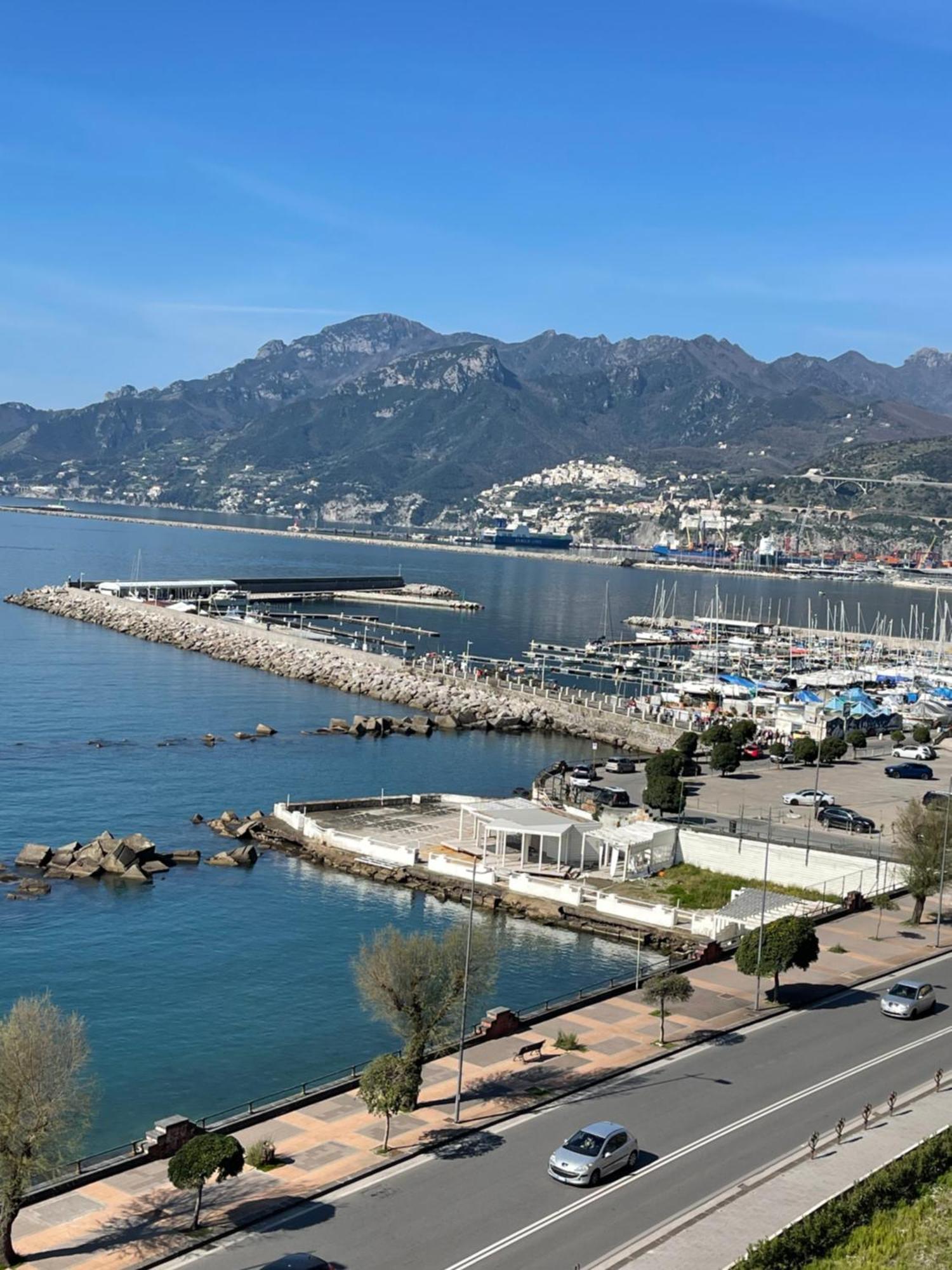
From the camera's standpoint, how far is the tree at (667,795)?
31188mm

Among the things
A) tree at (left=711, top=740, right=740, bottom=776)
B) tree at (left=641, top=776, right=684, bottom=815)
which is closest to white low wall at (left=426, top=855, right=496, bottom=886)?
tree at (left=641, top=776, right=684, bottom=815)

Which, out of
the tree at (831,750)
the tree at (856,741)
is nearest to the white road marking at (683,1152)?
the tree at (831,750)

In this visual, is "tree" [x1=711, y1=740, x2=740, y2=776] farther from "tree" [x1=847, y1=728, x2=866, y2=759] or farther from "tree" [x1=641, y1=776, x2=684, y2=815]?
"tree" [x1=847, y1=728, x2=866, y2=759]

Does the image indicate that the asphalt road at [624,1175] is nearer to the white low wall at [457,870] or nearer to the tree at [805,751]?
the white low wall at [457,870]

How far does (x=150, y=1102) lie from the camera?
18766 mm

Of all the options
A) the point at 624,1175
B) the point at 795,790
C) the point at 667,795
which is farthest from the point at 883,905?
the point at 624,1175

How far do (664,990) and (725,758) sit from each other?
1894 centimetres

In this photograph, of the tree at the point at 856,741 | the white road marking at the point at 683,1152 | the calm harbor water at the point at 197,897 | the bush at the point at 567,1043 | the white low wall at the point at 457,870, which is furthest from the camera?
the tree at the point at 856,741

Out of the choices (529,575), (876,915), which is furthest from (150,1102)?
(529,575)

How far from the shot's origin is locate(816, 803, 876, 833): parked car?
31453mm

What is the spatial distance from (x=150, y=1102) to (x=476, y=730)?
118ft

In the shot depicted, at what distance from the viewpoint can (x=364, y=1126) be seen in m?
16.0

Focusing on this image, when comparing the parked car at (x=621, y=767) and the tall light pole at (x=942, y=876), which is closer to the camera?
the tall light pole at (x=942, y=876)

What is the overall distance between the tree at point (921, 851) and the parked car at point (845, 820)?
4222 mm
